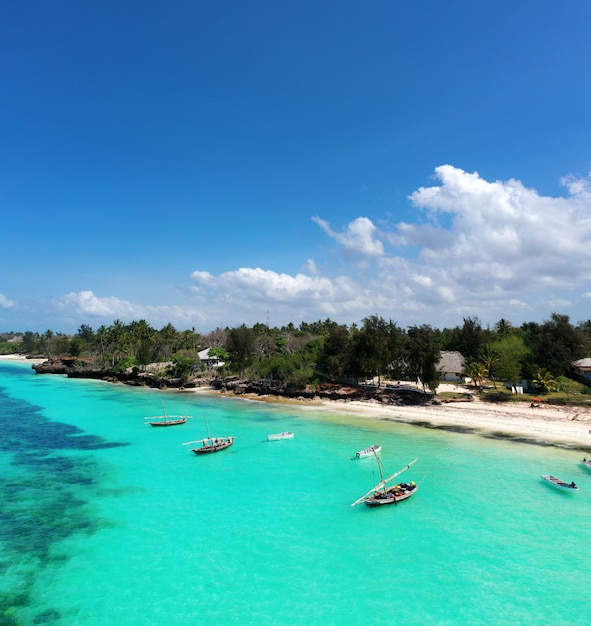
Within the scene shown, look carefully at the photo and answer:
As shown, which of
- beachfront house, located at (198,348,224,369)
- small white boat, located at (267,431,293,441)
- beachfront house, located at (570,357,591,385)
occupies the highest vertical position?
beachfront house, located at (570,357,591,385)

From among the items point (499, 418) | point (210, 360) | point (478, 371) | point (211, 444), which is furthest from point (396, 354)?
point (210, 360)

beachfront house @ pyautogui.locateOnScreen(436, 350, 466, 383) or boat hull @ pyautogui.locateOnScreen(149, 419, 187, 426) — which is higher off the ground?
beachfront house @ pyautogui.locateOnScreen(436, 350, 466, 383)

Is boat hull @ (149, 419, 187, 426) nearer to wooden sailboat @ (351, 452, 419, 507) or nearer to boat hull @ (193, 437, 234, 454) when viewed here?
boat hull @ (193, 437, 234, 454)

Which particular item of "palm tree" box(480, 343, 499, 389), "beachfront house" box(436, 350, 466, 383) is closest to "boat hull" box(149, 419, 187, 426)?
"beachfront house" box(436, 350, 466, 383)

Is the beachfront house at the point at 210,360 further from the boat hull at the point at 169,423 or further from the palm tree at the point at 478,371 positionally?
the palm tree at the point at 478,371

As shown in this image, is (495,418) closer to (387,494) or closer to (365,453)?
(365,453)

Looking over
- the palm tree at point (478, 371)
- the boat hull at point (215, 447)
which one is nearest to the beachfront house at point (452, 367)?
the palm tree at point (478, 371)
